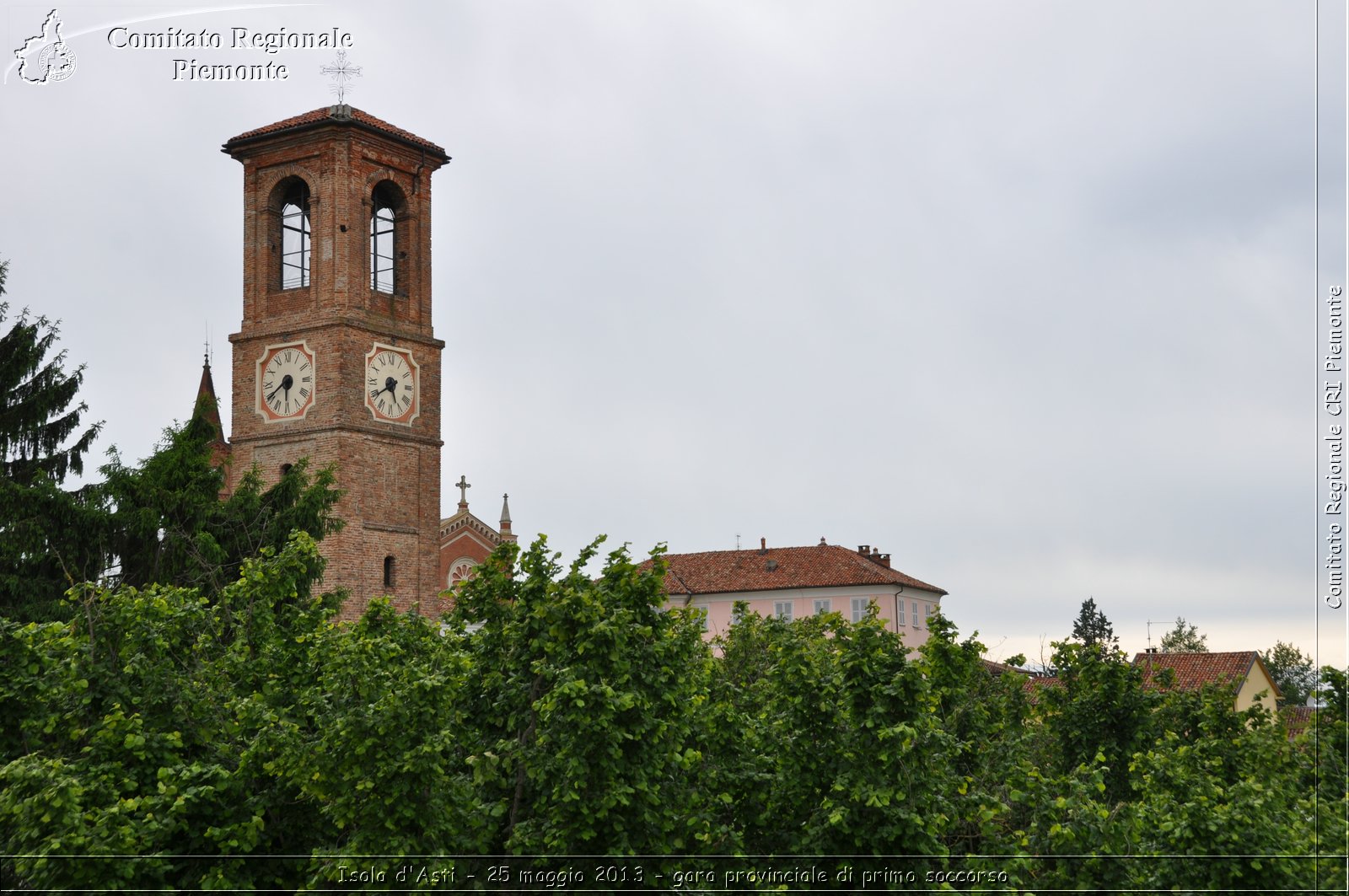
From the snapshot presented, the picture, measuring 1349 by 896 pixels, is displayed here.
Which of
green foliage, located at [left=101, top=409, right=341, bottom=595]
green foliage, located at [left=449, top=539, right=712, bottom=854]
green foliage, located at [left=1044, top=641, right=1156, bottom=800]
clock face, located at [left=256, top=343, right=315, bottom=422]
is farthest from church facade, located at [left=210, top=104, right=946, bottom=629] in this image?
green foliage, located at [left=449, top=539, right=712, bottom=854]

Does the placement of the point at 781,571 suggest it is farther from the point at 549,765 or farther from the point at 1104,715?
the point at 549,765

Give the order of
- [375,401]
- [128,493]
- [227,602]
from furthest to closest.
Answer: [375,401] < [128,493] < [227,602]

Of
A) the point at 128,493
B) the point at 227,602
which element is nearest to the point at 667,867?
the point at 227,602

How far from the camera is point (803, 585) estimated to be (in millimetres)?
58062

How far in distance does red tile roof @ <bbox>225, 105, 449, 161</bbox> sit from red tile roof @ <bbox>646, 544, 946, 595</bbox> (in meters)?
24.3

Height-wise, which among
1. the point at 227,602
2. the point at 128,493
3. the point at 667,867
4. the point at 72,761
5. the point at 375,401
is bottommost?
the point at 667,867

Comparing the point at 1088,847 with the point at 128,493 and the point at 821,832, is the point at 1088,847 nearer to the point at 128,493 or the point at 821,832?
the point at 821,832

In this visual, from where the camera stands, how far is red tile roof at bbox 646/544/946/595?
2274 inches

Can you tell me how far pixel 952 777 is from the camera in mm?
12680

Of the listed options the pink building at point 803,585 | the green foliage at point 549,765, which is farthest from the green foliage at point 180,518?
the pink building at point 803,585

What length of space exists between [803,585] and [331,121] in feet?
96.3

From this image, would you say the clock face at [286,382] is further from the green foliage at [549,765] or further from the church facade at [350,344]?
the green foliage at [549,765]

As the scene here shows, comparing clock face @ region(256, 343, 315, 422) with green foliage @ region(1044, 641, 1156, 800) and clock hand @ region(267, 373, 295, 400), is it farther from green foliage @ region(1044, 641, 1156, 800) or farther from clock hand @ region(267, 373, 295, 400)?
green foliage @ region(1044, 641, 1156, 800)

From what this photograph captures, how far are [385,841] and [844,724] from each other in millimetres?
4050
